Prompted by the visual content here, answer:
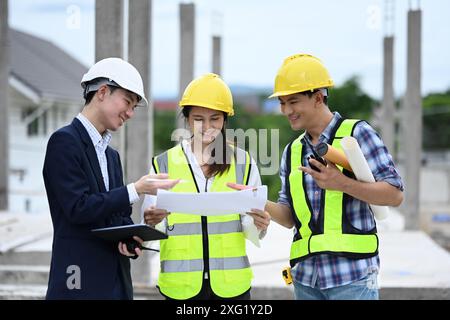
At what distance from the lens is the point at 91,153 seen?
299cm

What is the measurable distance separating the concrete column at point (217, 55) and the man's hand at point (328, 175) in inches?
543

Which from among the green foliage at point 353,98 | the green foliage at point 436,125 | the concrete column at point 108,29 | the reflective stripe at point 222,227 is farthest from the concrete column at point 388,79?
the green foliage at point 436,125

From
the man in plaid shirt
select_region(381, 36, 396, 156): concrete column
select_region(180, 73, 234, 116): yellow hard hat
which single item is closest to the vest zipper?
the man in plaid shirt

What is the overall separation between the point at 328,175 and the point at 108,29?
13.1ft

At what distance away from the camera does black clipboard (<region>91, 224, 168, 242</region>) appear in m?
2.85

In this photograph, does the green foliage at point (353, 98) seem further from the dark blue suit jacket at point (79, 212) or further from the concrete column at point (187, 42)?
the dark blue suit jacket at point (79, 212)

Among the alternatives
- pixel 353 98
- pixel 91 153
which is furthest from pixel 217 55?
pixel 353 98

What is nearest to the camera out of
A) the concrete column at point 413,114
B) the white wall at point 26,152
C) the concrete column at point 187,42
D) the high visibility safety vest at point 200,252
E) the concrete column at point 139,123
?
the high visibility safety vest at point 200,252

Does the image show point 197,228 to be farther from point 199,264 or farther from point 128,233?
point 128,233

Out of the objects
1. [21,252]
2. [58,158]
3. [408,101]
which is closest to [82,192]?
[58,158]

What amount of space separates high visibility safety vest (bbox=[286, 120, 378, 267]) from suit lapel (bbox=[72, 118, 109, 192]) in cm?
94

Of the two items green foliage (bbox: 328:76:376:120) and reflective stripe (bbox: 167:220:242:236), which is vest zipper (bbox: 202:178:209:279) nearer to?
reflective stripe (bbox: 167:220:242:236)

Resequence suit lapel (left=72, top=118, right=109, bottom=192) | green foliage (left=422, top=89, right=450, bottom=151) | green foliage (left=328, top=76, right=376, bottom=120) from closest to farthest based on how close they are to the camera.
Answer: suit lapel (left=72, top=118, right=109, bottom=192)
green foliage (left=328, top=76, right=376, bottom=120)
green foliage (left=422, top=89, right=450, bottom=151)

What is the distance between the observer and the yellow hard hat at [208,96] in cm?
328
